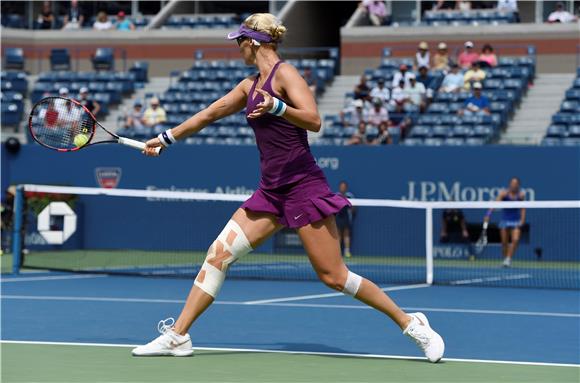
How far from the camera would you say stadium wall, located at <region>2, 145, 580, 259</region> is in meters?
19.5

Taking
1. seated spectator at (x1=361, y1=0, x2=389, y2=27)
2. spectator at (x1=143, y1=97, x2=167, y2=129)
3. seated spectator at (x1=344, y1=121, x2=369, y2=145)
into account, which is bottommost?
seated spectator at (x1=344, y1=121, x2=369, y2=145)

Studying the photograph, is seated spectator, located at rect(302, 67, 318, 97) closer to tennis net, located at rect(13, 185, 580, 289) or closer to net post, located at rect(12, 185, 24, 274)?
tennis net, located at rect(13, 185, 580, 289)

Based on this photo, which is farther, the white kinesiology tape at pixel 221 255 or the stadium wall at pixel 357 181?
the stadium wall at pixel 357 181

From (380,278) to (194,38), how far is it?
14414mm

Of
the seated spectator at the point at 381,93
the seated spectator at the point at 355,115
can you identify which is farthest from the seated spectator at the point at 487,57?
the seated spectator at the point at 355,115

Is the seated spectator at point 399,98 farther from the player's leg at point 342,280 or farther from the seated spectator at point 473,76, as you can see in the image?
the player's leg at point 342,280

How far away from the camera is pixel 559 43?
2555 cm

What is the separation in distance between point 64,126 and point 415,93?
47.3 ft

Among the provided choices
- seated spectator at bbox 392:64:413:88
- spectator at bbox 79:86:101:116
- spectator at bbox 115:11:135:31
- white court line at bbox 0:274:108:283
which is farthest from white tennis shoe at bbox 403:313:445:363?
spectator at bbox 115:11:135:31

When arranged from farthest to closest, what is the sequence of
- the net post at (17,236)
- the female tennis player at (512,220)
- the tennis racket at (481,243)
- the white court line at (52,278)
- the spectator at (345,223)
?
the spectator at (345,223)
the tennis racket at (481,243)
the female tennis player at (512,220)
the net post at (17,236)
the white court line at (52,278)

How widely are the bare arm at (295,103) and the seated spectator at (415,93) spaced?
1504cm

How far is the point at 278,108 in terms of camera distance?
705cm

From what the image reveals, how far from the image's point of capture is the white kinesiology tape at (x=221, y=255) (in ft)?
25.1

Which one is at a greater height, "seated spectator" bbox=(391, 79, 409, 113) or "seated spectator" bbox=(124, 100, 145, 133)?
"seated spectator" bbox=(391, 79, 409, 113)
